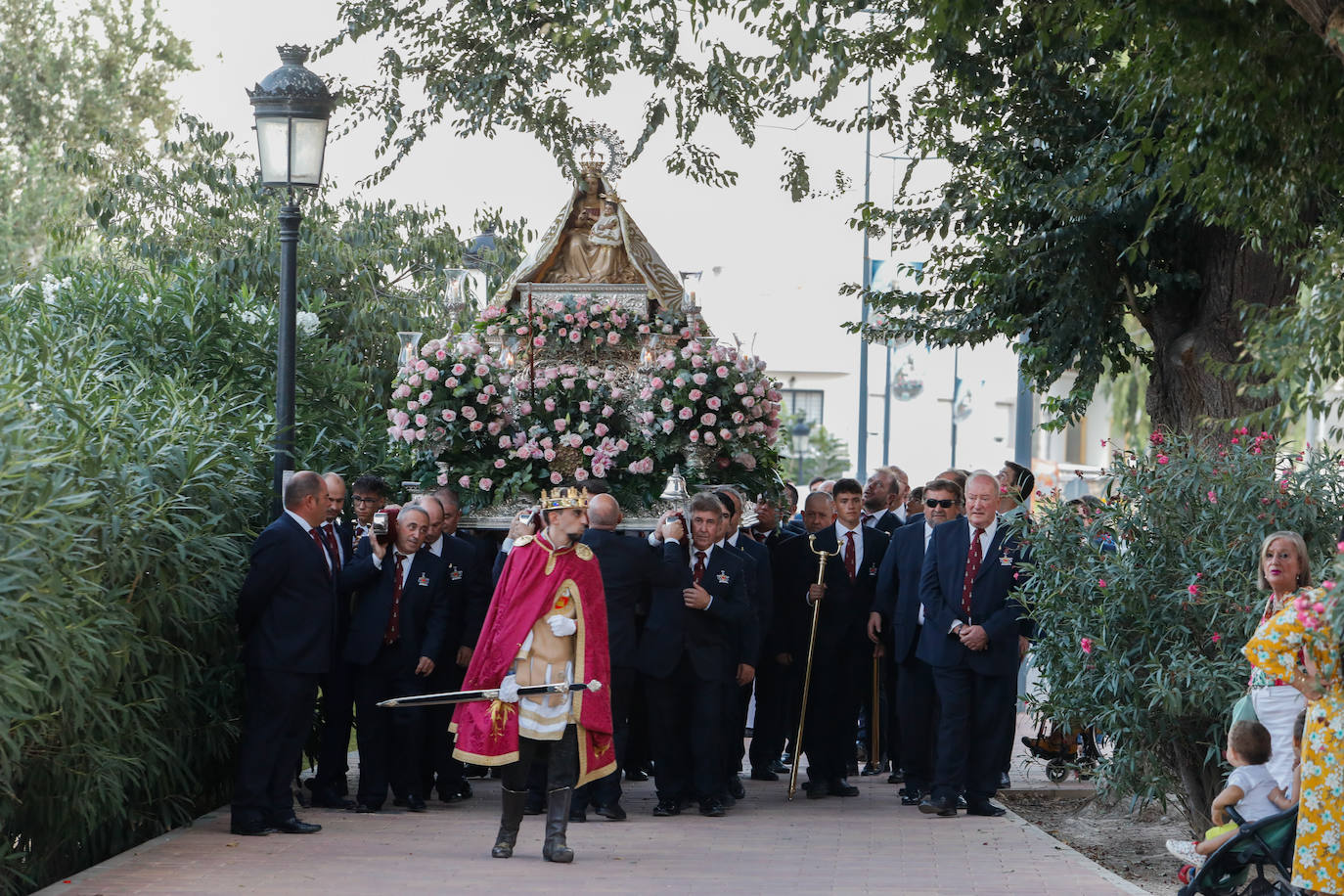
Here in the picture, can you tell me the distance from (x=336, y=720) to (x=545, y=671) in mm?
2171

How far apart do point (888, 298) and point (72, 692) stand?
26.2 feet

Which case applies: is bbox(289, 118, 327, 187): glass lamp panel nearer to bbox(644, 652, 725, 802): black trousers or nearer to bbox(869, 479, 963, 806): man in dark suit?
bbox(644, 652, 725, 802): black trousers

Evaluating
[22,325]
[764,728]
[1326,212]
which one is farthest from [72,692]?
[1326,212]

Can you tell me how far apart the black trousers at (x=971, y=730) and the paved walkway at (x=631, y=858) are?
0.25m

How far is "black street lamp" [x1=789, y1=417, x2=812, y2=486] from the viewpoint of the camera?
59000 millimetres

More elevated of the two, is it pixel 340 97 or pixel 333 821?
pixel 340 97

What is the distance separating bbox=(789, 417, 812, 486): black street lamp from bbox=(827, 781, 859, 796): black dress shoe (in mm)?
43204

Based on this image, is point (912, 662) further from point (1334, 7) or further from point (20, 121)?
point (20, 121)

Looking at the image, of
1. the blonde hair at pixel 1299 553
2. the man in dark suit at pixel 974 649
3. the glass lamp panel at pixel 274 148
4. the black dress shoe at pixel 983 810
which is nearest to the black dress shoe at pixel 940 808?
the man in dark suit at pixel 974 649

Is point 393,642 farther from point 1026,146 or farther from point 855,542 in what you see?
point 1026,146

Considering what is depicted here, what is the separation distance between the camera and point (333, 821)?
9.48 metres

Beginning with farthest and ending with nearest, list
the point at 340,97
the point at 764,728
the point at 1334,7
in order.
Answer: the point at 340,97
the point at 764,728
the point at 1334,7

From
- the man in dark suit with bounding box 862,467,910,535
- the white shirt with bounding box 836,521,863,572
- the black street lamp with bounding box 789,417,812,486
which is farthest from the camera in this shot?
the black street lamp with bounding box 789,417,812,486

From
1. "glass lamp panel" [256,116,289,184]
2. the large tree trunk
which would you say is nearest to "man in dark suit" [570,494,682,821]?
"glass lamp panel" [256,116,289,184]
